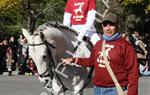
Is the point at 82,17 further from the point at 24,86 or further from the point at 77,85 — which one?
the point at 24,86

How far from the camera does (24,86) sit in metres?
18.0

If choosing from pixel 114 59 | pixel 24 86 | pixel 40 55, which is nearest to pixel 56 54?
pixel 40 55

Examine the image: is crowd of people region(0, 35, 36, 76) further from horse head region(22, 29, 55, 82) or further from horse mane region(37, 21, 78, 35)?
horse head region(22, 29, 55, 82)

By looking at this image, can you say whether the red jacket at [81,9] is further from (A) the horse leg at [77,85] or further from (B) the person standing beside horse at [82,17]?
(A) the horse leg at [77,85]

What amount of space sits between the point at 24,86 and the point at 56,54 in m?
9.67

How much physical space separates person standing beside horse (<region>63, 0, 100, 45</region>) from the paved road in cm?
476

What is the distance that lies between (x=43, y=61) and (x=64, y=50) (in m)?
0.67

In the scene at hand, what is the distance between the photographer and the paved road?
638 inches

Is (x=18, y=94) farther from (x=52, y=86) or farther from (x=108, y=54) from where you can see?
(x=108, y=54)

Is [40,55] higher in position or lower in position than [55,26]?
lower

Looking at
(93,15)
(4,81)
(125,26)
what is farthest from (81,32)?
(125,26)

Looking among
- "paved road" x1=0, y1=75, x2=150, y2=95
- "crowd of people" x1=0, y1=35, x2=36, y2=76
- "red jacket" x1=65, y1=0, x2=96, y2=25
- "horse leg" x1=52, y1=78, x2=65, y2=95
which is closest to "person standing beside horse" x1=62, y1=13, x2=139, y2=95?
"horse leg" x1=52, y1=78, x2=65, y2=95

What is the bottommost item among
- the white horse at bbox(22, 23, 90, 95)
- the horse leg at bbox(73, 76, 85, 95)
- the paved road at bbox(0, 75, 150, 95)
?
the paved road at bbox(0, 75, 150, 95)

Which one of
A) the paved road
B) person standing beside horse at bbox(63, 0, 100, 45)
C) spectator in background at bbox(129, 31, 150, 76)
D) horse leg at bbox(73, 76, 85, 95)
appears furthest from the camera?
spectator in background at bbox(129, 31, 150, 76)
